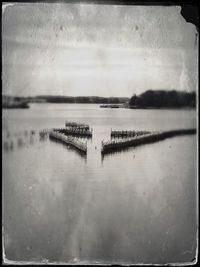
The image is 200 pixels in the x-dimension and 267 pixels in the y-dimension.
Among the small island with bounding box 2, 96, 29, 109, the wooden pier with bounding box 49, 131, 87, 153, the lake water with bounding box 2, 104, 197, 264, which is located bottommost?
the lake water with bounding box 2, 104, 197, 264

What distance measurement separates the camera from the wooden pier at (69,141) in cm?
191

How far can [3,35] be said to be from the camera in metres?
1.91

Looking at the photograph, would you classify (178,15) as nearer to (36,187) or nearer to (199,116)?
(199,116)

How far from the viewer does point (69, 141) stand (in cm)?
191

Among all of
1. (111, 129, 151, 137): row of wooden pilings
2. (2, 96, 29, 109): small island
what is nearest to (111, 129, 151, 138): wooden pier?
(111, 129, 151, 137): row of wooden pilings

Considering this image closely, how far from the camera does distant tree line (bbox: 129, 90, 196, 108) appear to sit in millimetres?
1905

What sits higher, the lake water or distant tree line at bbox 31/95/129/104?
distant tree line at bbox 31/95/129/104

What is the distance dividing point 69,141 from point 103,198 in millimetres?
194

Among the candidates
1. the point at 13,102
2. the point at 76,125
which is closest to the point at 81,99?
the point at 76,125

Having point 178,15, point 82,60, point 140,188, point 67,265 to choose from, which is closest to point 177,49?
point 178,15

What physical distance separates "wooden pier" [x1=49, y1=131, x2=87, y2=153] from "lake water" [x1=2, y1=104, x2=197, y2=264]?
0.02 metres

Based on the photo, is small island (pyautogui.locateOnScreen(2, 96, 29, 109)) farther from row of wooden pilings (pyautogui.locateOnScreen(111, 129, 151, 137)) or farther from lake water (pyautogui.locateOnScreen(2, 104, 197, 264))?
row of wooden pilings (pyautogui.locateOnScreen(111, 129, 151, 137))

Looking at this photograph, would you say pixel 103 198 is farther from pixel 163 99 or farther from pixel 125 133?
pixel 163 99

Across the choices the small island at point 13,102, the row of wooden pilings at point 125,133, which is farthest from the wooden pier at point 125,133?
the small island at point 13,102
